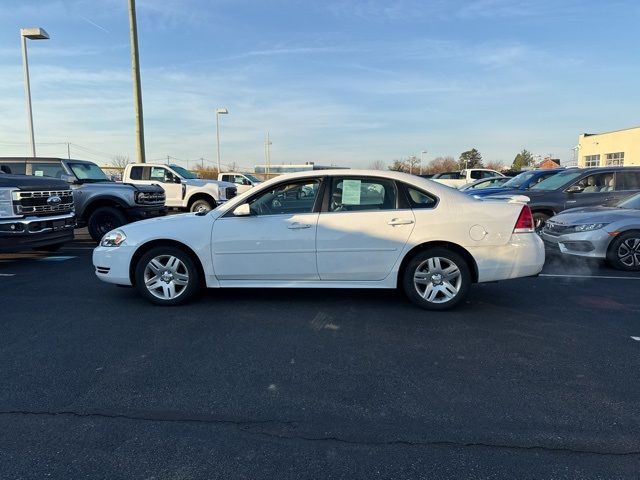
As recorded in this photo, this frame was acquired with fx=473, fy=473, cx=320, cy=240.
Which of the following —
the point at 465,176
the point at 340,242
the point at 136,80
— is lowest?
the point at 340,242

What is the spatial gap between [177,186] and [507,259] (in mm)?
11916

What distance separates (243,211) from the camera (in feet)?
17.6

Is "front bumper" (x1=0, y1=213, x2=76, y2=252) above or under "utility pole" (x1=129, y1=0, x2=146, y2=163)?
under

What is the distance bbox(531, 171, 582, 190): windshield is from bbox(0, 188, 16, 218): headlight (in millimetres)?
10909

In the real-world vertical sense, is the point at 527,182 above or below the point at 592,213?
above

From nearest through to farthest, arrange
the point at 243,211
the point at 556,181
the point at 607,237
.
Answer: the point at 243,211, the point at 607,237, the point at 556,181

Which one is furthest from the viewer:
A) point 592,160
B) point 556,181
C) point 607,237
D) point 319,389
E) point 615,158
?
point 592,160

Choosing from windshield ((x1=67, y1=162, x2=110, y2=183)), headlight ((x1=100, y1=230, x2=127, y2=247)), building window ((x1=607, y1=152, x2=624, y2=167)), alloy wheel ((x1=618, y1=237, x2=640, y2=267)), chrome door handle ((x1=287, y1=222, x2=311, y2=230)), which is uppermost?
building window ((x1=607, y1=152, x2=624, y2=167))

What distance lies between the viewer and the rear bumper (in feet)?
17.1

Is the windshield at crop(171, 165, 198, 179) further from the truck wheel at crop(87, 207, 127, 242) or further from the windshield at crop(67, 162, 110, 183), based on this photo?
the truck wheel at crop(87, 207, 127, 242)

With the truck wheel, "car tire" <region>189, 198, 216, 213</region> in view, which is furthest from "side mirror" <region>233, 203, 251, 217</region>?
"car tire" <region>189, 198, 216, 213</region>

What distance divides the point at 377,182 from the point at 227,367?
272cm

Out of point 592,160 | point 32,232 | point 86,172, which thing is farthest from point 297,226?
point 592,160

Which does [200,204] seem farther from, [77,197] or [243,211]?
[243,211]
